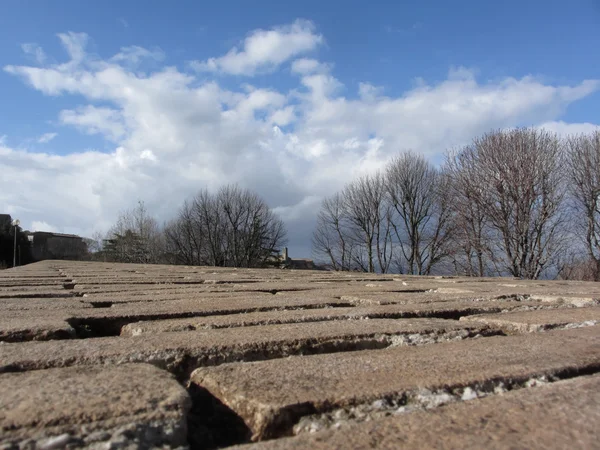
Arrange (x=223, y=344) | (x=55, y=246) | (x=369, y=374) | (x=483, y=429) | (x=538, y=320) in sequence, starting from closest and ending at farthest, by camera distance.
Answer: (x=483, y=429)
(x=369, y=374)
(x=223, y=344)
(x=538, y=320)
(x=55, y=246)

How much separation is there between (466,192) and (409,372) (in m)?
14.2

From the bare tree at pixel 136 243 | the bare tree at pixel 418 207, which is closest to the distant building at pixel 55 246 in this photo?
the bare tree at pixel 136 243

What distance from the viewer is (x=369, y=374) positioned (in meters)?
0.80

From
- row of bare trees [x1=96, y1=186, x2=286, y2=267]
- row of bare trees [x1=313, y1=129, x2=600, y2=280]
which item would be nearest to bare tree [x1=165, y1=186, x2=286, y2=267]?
row of bare trees [x1=96, y1=186, x2=286, y2=267]

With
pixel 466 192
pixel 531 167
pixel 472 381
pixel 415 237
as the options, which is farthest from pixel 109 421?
pixel 415 237

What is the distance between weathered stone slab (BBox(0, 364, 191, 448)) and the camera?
534mm

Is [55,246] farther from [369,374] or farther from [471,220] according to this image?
[369,374]

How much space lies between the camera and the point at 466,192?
13.9 metres

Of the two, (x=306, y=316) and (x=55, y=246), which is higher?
(x=55, y=246)

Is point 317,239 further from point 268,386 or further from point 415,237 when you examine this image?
point 268,386

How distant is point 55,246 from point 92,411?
43685 millimetres

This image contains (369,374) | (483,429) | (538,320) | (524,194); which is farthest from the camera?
(524,194)

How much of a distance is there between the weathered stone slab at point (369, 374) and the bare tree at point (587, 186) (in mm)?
15838

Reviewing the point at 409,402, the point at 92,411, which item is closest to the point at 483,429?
the point at 409,402
